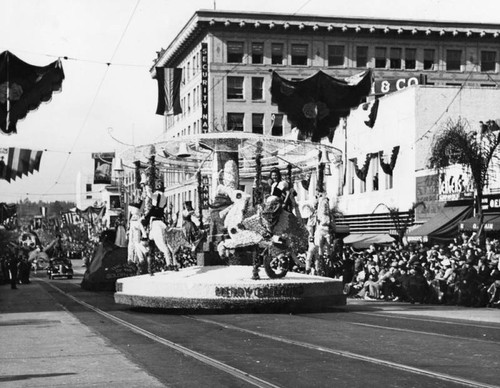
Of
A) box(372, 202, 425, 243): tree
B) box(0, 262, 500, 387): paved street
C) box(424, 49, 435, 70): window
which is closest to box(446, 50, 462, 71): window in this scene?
box(424, 49, 435, 70): window

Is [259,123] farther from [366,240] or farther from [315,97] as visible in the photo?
[315,97]

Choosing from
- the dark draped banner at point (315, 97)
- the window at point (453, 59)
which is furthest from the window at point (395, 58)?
the dark draped banner at point (315, 97)

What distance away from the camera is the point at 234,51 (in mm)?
83438

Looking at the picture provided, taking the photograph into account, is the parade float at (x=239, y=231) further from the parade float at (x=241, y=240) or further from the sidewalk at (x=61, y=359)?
the sidewalk at (x=61, y=359)

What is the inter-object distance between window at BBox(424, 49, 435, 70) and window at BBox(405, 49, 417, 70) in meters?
0.90

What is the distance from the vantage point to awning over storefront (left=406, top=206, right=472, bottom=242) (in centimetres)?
3865

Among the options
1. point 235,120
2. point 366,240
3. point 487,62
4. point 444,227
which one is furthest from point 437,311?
point 487,62

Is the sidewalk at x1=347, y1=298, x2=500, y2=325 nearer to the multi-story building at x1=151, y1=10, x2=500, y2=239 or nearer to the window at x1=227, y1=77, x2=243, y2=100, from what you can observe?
the multi-story building at x1=151, y1=10, x2=500, y2=239

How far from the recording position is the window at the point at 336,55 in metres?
84.5

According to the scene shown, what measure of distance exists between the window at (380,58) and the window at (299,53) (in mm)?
6373

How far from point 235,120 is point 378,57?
1384 cm

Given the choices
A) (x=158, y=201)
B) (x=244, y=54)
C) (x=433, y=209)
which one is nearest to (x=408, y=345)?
(x=158, y=201)

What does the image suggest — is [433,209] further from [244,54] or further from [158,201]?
[244,54]

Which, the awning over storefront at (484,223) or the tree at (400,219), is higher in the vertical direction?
the tree at (400,219)
